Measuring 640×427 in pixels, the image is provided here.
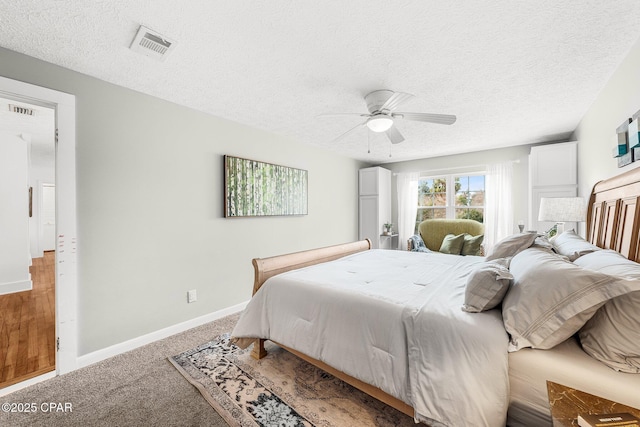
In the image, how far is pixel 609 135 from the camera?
2160 millimetres

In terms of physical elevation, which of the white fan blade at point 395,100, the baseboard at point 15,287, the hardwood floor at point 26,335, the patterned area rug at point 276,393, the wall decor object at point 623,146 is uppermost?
the white fan blade at point 395,100

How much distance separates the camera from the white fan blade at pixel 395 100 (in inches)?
77.3

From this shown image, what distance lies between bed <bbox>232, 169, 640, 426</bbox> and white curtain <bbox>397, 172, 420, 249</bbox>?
3.15 metres

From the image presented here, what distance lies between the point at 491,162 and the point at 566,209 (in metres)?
2.19

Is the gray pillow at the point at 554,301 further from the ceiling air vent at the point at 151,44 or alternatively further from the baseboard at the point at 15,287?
the baseboard at the point at 15,287

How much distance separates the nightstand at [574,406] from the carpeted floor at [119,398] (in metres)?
1.64

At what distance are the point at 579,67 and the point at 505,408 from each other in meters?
2.48

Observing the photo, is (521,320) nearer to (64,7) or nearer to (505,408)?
(505,408)

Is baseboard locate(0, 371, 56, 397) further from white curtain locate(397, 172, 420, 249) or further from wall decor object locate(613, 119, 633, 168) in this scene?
white curtain locate(397, 172, 420, 249)

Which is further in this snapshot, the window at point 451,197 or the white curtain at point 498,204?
the window at point 451,197

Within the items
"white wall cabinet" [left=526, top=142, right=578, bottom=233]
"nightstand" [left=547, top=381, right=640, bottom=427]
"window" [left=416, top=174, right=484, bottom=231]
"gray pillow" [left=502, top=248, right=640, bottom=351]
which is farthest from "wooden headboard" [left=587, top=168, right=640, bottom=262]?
"window" [left=416, top=174, right=484, bottom=231]

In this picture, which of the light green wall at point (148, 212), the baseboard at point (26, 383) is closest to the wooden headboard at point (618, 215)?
the light green wall at point (148, 212)

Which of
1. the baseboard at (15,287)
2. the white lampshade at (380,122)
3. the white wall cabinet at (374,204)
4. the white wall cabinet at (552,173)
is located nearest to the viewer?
the white lampshade at (380,122)

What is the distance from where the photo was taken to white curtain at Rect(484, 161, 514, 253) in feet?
14.3
